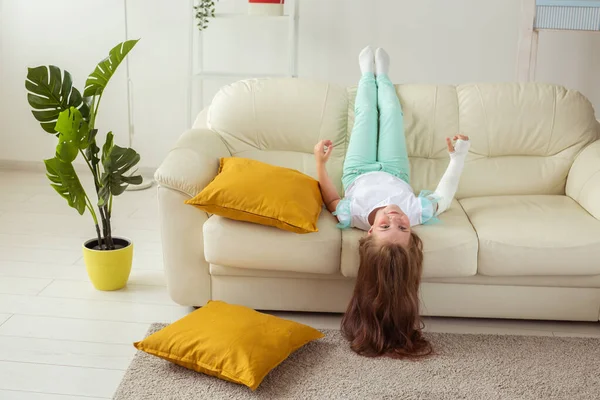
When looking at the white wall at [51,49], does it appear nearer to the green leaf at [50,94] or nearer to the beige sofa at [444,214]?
the beige sofa at [444,214]

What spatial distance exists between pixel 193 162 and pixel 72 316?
2.49 ft

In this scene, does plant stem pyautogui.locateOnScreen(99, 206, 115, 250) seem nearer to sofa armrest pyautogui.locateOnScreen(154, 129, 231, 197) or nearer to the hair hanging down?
sofa armrest pyautogui.locateOnScreen(154, 129, 231, 197)

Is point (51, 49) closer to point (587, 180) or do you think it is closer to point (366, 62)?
point (366, 62)

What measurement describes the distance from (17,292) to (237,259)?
3.37ft

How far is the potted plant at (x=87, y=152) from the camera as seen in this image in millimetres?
2871

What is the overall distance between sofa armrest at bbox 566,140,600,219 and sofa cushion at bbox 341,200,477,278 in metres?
0.59

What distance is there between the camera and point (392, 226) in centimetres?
266

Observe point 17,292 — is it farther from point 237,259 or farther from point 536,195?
point 536,195

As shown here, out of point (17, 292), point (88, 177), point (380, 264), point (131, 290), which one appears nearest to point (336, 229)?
point (380, 264)

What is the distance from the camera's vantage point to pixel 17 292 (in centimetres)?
313

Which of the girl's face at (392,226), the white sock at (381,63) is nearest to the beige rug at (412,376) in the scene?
the girl's face at (392,226)

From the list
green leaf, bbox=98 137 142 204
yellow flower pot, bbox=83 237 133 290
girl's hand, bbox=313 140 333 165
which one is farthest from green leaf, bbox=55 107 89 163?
girl's hand, bbox=313 140 333 165

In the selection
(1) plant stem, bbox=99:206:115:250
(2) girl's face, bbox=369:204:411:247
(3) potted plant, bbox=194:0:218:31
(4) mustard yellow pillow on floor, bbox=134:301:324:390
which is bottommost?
(4) mustard yellow pillow on floor, bbox=134:301:324:390

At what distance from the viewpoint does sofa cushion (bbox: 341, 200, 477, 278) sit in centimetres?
272
